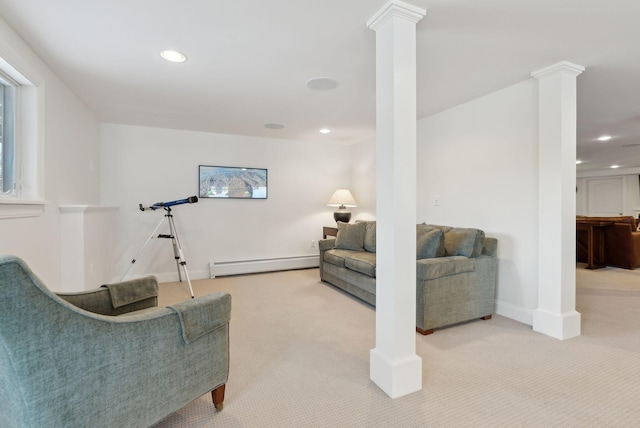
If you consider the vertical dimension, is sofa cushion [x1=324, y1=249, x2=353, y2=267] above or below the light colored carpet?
above

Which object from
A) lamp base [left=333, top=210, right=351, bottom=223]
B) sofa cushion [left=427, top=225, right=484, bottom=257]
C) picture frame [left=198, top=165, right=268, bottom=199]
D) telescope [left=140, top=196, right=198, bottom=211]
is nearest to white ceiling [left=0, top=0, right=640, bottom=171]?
telescope [left=140, top=196, right=198, bottom=211]

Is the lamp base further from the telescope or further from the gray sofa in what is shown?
the telescope

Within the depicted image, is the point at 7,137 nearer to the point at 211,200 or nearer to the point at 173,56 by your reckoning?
the point at 173,56

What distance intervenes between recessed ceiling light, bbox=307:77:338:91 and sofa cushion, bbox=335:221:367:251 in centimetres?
188

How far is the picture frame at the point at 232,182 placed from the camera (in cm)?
457

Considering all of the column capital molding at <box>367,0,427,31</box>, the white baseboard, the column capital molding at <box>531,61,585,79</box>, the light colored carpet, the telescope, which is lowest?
the light colored carpet

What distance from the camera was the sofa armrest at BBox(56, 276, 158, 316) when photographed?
5.19 feet

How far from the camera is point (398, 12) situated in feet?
5.53

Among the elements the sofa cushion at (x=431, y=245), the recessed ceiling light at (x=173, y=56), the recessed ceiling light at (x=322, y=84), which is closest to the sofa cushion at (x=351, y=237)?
the sofa cushion at (x=431, y=245)

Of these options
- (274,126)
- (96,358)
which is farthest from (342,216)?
(96,358)

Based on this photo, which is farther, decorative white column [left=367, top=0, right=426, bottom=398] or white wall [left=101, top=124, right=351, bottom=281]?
white wall [left=101, top=124, right=351, bottom=281]

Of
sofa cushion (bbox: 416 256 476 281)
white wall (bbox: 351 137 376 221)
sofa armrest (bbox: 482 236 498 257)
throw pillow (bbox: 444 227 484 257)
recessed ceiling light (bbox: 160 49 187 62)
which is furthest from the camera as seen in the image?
white wall (bbox: 351 137 376 221)

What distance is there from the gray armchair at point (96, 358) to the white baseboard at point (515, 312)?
2676 millimetres

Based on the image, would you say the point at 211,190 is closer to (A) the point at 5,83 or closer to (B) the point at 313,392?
(A) the point at 5,83
